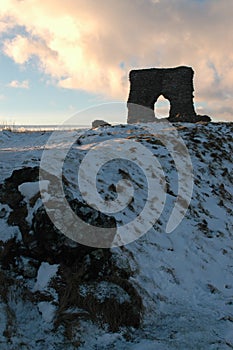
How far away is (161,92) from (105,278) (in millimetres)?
20255

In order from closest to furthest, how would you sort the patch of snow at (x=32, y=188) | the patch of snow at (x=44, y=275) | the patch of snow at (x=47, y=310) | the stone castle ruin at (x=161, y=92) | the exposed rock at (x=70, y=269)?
the patch of snow at (x=47, y=310) → the exposed rock at (x=70, y=269) → the patch of snow at (x=44, y=275) → the patch of snow at (x=32, y=188) → the stone castle ruin at (x=161, y=92)

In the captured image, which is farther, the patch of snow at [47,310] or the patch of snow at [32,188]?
the patch of snow at [32,188]

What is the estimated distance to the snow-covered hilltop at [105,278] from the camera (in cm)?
394

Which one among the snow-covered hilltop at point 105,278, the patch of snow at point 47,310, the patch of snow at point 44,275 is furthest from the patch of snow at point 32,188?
the patch of snow at point 47,310

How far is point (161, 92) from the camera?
23.2m

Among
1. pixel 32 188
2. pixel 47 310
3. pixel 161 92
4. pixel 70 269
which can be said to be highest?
pixel 161 92

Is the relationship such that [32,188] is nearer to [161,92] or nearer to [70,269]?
[70,269]

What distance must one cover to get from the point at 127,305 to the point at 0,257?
2.01m

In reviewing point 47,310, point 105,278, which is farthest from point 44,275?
point 105,278

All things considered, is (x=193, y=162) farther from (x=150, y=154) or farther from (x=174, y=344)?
(x=174, y=344)

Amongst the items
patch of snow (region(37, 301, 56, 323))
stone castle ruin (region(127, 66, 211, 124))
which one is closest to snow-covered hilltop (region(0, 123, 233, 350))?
patch of snow (region(37, 301, 56, 323))

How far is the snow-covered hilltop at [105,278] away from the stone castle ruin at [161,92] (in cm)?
1613

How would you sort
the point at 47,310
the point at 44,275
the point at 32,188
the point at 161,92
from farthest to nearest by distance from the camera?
the point at 161,92, the point at 32,188, the point at 44,275, the point at 47,310

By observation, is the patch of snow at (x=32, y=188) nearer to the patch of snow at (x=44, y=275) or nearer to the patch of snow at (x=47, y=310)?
the patch of snow at (x=44, y=275)
